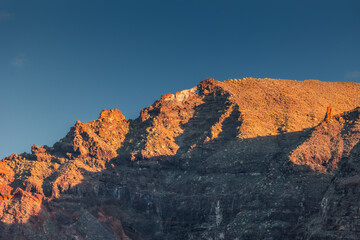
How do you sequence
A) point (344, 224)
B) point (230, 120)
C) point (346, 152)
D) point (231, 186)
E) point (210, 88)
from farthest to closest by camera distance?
1. point (210, 88)
2. point (230, 120)
3. point (231, 186)
4. point (346, 152)
5. point (344, 224)

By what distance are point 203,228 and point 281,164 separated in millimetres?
18066

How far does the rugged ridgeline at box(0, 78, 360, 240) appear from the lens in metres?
104

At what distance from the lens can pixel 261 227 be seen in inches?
3935

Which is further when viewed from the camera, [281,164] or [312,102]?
[312,102]

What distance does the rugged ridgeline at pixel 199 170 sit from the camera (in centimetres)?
10412

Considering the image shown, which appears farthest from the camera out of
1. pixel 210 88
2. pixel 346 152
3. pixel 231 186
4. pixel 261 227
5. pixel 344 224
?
pixel 210 88

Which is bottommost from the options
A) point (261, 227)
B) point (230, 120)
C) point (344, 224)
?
point (344, 224)

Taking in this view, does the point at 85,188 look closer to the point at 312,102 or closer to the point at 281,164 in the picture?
the point at 281,164

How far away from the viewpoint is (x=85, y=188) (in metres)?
124

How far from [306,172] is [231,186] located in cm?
1644

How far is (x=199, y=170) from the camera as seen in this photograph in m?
124

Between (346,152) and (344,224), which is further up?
(346,152)

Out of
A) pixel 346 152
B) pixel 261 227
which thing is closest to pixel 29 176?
pixel 261 227

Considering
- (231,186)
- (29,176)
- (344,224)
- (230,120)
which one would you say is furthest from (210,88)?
(344,224)
